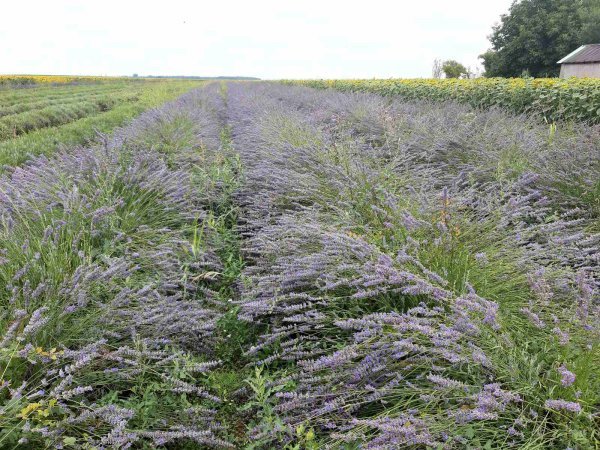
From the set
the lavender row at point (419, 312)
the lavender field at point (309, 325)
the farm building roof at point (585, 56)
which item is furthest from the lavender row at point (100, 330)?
the farm building roof at point (585, 56)

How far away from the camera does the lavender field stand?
1795mm

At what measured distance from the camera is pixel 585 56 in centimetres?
3136

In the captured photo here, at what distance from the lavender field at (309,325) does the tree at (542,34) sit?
127ft

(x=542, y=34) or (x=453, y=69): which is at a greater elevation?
(x=542, y=34)

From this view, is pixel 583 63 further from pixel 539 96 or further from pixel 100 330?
pixel 100 330

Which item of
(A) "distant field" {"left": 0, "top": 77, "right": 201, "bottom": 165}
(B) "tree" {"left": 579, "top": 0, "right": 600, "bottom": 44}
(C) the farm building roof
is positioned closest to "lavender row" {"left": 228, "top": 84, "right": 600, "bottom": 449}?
(A) "distant field" {"left": 0, "top": 77, "right": 201, "bottom": 165}

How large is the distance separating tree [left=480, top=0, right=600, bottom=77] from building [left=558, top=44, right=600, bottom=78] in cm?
388

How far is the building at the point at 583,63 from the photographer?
30.5m

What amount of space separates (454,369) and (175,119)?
27.4 ft

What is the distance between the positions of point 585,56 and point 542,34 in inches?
277

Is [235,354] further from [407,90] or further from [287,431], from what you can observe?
[407,90]

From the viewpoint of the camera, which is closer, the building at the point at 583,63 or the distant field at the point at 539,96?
the distant field at the point at 539,96

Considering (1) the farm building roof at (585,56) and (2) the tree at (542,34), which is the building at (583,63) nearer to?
(1) the farm building roof at (585,56)

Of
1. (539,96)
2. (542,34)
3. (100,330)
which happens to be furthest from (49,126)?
(542,34)
